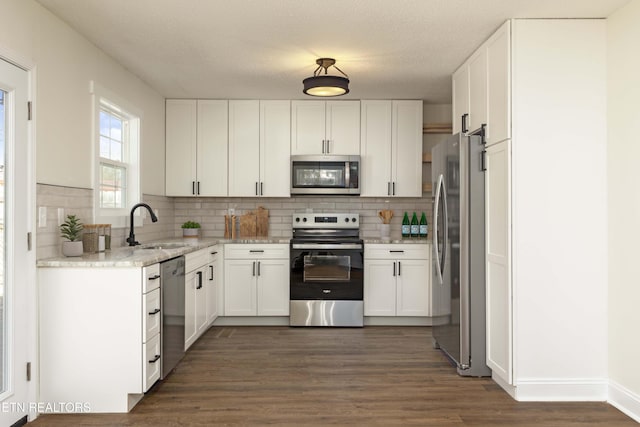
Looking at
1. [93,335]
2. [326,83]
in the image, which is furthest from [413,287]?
[93,335]

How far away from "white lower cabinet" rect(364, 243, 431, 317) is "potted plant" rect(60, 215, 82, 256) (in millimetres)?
2858

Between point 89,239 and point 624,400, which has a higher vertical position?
Answer: point 89,239

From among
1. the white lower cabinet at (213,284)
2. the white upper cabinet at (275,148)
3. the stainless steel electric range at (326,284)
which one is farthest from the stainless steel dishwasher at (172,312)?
the white upper cabinet at (275,148)

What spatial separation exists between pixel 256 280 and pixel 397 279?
1455 millimetres

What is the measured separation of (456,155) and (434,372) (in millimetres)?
1605

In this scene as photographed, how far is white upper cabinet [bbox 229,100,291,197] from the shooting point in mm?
5559

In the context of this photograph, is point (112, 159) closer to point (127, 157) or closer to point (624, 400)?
point (127, 157)

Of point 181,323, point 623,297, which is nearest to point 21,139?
point 181,323

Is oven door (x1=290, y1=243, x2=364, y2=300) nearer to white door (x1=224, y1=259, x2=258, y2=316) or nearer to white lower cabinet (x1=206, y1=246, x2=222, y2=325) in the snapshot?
white door (x1=224, y1=259, x2=258, y2=316)

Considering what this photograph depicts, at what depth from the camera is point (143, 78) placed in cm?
473

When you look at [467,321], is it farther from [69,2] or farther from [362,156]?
[69,2]

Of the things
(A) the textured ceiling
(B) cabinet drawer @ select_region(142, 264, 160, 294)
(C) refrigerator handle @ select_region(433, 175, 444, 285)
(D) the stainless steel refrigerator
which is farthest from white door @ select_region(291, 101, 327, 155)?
(B) cabinet drawer @ select_region(142, 264, 160, 294)

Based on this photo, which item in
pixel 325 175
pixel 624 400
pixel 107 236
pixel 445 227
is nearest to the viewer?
pixel 624 400

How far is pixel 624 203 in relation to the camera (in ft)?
10.0
